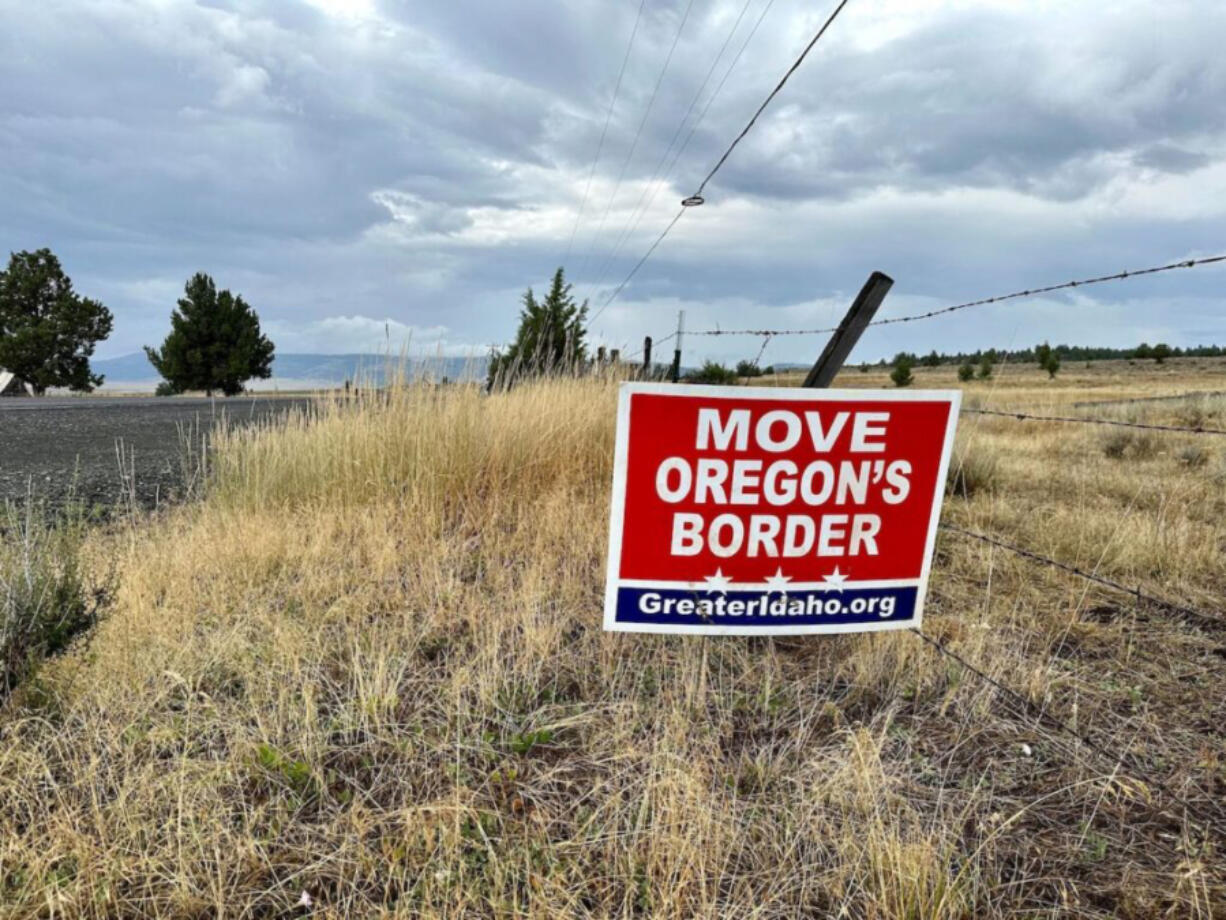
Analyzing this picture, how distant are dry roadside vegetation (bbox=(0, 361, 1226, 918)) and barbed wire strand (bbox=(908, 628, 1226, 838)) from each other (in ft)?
0.11

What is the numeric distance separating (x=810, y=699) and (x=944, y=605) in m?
1.42

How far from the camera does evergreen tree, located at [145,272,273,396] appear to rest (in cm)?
3966

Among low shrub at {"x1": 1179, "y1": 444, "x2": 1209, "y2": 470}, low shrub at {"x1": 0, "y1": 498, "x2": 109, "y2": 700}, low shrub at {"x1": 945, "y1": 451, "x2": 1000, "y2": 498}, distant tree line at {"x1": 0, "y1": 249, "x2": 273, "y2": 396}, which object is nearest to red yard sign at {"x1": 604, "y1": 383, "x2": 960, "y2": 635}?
low shrub at {"x1": 0, "y1": 498, "x2": 109, "y2": 700}

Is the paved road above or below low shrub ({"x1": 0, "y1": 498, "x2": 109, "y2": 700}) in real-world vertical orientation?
below

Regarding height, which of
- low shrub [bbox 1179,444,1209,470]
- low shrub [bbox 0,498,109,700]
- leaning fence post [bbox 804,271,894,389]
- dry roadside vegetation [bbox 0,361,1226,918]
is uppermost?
leaning fence post [bbox 804,271,894,389]

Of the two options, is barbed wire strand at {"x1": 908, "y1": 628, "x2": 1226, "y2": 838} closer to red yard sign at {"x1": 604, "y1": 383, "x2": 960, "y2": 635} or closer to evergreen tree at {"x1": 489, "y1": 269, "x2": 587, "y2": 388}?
red yard sign at {"x1": 604, "y1": 383, "x2": 960, "y2": 635}

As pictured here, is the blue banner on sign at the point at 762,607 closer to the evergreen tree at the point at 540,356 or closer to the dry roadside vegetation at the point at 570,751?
the dry roadside vegetation at the point at 570,751

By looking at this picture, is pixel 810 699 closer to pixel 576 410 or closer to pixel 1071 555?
pixel 1071 555

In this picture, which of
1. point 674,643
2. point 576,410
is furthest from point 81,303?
point 674,643

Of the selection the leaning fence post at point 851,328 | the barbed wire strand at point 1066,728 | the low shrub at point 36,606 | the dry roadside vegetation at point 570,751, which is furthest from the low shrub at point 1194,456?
the low shrub at point 36,606

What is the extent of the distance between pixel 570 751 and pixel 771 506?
1.03m

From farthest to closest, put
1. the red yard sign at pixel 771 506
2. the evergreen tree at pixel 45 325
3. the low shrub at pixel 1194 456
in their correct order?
the evergreen tree at pixel 45 325 < the low shrub at pixel 1194 456 < the red yard sign at pixel 771 506

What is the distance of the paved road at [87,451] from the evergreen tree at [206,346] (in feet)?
96.0

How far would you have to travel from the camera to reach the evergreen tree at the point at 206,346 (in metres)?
39.7
